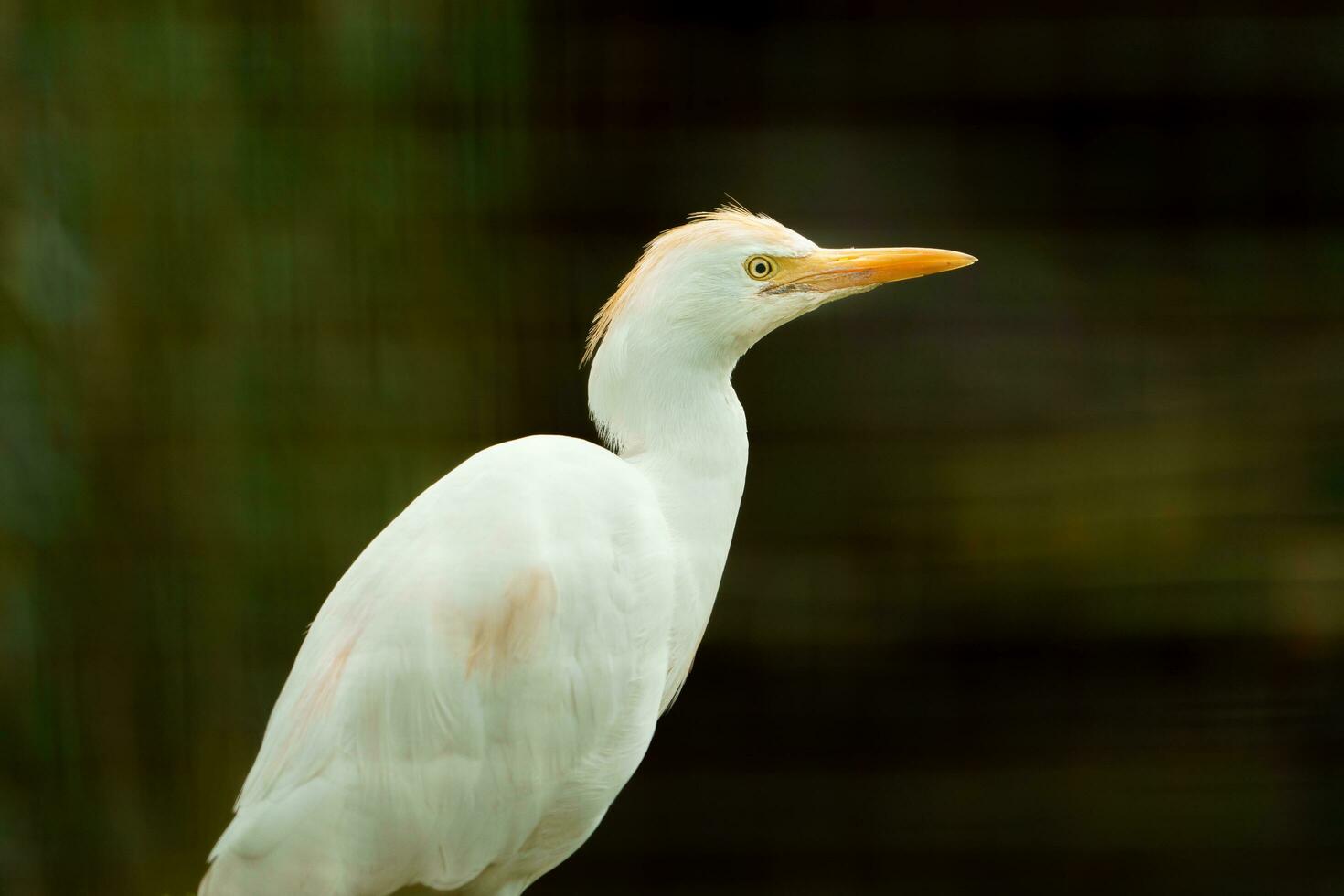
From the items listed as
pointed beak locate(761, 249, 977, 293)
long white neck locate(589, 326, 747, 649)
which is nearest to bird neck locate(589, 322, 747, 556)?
long white neck locate(589, 326, 747, 649)

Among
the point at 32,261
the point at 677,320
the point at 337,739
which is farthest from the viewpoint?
the point at 32,261

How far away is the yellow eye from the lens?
3.84 ft

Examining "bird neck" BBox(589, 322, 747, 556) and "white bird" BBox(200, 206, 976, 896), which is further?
"bird neck" BBox(589, 322, 747, 556)

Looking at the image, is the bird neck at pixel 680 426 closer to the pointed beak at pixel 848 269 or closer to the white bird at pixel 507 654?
the white bird at pixel 507 654

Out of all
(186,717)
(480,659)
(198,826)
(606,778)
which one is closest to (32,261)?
(186,717)

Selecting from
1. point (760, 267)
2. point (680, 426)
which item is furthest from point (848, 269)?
point (680, 426)

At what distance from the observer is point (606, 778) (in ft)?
3.50

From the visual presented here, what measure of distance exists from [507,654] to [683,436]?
0.88 ft

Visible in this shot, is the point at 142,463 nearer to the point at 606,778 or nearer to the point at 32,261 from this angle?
the point at 32,261

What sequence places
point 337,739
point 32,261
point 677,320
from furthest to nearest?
point 32,261 < point 677,320 < point 337,739

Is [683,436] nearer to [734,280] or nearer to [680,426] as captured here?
[680,426]

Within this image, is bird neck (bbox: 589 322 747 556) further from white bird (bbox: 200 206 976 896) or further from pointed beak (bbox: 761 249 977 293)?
pointed beak (bbox: 761 249 977 293)

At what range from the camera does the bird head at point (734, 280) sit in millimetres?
1151

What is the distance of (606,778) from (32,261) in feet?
3.21
